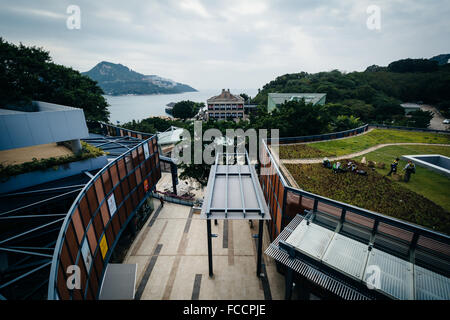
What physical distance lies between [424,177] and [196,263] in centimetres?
2299

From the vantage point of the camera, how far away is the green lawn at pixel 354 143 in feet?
82.6

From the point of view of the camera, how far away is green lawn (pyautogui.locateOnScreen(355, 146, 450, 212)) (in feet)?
49.8

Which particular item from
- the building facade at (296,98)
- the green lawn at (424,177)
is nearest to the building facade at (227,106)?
the building facade at (296,98)

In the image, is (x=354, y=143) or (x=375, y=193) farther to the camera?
(x=354, y=143)

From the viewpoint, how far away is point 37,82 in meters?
27.4

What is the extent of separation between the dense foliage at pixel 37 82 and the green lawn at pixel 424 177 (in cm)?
4063

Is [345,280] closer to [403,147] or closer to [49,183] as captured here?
[49,183]

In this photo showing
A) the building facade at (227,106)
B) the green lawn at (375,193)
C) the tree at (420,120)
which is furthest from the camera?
the building facade at (227,106)

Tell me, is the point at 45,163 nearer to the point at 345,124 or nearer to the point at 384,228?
the point at 384,228

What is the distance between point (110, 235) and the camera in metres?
15.8

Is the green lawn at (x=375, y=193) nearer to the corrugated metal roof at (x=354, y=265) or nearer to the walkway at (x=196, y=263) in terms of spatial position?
the corrugated metal roof at (x=354, y=265)

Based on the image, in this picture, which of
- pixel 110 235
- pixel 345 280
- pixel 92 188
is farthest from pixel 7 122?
pixel 345 280

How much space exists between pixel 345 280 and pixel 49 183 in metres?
19.8

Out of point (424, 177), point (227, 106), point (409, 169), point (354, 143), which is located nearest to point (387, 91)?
point (227, 106)
